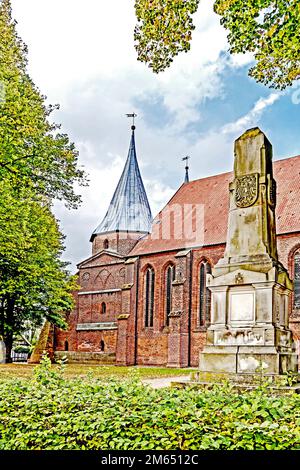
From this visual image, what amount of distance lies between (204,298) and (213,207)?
230 inches

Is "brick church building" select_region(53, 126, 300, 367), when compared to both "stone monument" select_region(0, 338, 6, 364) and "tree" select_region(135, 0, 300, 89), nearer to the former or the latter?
"stone monument" select_region(0, 338, 6, 364)

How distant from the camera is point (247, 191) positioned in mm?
10516

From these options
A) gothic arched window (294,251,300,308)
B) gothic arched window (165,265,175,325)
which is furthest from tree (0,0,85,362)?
gothic arched window (294,251,300,308)

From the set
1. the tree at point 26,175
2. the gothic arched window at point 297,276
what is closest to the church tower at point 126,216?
the gothic arched window at point 297,276

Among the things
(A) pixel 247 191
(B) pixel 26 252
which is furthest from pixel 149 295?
(A) pixel 247 191

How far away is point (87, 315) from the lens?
3578 centimetres

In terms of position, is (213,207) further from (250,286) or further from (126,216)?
(250,286)

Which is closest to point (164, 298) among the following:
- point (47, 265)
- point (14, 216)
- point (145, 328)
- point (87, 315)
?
Answer: point (145, 328)

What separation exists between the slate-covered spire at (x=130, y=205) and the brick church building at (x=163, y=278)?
7.3 inches

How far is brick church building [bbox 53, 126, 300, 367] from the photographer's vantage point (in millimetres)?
27656

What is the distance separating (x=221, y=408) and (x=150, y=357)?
85.7 feet

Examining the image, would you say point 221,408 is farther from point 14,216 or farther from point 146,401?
point 14,216

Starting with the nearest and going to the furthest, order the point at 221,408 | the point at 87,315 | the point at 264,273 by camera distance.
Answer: the point at 221,408
the point at 264,273
the point at 87,315

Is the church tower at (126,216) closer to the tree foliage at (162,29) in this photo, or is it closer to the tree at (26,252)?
the tree at (26,252)
